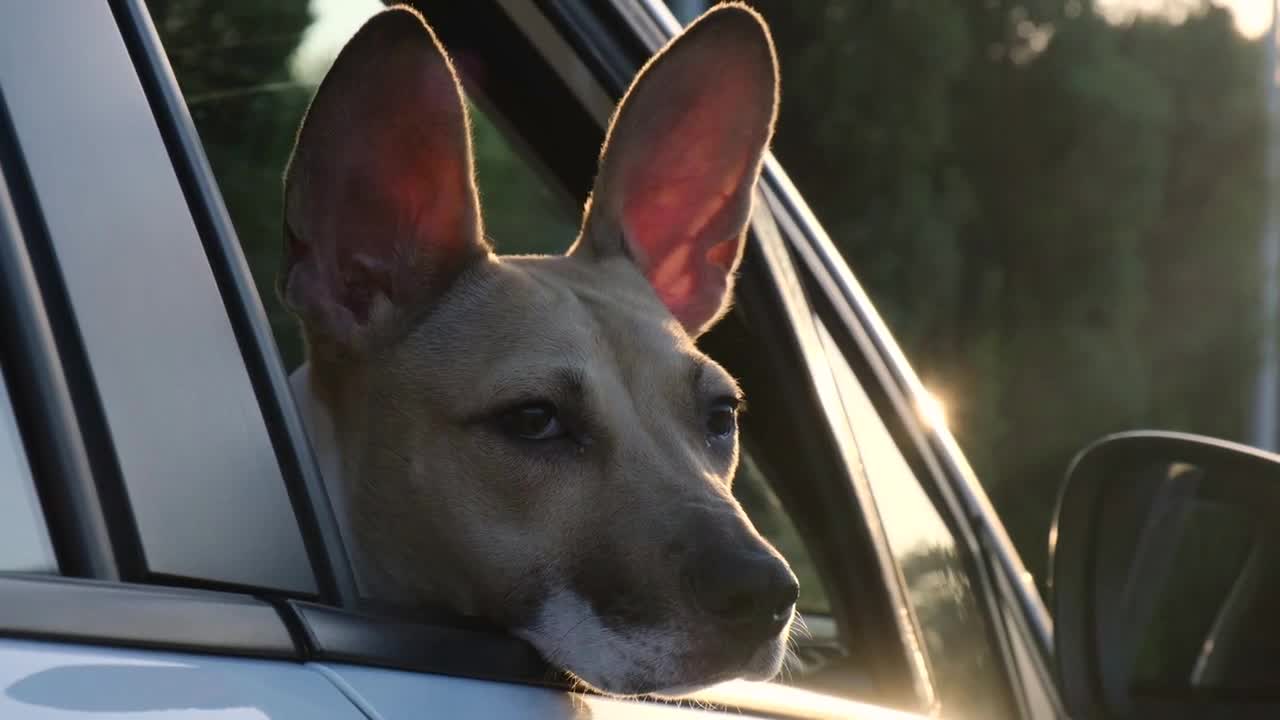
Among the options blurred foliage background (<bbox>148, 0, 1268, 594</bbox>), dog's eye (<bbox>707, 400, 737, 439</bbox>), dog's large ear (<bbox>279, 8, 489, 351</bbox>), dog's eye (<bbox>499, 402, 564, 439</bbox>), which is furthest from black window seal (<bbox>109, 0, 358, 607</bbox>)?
blurred foliage background (<bbox>148, 0, 1268, 594</bbox>)

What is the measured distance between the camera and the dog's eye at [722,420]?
9.68 ft

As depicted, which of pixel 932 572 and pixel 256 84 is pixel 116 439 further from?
pixel 932 572

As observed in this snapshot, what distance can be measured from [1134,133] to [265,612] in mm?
25886

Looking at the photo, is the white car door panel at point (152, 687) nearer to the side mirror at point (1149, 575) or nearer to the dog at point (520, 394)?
the dog at point (520, 394)

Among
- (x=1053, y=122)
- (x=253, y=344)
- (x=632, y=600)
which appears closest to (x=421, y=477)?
(x=632, y=600)

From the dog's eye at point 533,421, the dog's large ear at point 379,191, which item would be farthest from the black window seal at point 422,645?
the dog's large ear at point 379,191

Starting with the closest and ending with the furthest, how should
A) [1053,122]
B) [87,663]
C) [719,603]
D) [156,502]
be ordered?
[87,663] < [156,502] < [719,603] < [1053,122]

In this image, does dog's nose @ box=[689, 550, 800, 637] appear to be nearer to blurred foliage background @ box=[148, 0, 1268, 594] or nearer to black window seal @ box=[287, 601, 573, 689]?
black window seal @ box=[287, 601, 573, 689]

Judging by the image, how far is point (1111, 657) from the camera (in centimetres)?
300

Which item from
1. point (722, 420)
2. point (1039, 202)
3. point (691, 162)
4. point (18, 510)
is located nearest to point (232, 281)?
point (18, 510)

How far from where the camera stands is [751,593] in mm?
2320

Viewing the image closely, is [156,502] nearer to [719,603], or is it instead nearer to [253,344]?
[253,344]

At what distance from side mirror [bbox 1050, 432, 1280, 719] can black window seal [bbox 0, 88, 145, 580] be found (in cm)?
187

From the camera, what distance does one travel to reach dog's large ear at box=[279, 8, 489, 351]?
2436 millimetres
